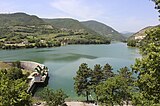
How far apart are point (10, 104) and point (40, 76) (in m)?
55.6

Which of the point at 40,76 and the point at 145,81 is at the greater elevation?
the point at 145,81

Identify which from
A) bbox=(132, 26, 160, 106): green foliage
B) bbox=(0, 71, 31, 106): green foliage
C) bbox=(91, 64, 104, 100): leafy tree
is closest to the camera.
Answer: bbox=(132, 26, 160, 106): green foliage

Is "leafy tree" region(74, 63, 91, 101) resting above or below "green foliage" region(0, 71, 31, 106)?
below

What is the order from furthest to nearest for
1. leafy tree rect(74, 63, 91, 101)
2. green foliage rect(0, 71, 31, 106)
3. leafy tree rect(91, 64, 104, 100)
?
leafy tree rect(91, 64, 104, 100) → leafy tree rect(74, 63, 91, 101) → green foliage rect(0, 71, 31, 106)

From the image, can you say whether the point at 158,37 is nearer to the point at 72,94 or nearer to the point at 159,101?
the point at 159,101

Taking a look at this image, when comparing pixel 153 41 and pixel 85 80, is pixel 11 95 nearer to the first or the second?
pixel 153 41

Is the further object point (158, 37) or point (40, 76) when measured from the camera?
point (40, 76)

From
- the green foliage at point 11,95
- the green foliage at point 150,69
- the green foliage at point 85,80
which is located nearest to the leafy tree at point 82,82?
the green foliage at point 85,80

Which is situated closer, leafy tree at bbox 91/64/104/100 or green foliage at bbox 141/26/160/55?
green foliage at bbox 141/26/160/55

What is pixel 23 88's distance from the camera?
74.3ft

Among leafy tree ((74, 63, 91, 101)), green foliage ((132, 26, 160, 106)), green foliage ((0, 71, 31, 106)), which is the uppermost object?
green foliage ((132, 26, 160, 106))

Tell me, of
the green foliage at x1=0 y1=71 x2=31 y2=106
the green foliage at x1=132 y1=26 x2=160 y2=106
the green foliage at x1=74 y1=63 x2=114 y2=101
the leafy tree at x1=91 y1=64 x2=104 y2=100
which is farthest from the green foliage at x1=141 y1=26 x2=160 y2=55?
the leafy tree at x1=91 y1=64 x2=104 y2=100

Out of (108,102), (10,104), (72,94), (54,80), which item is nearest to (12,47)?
(54,80)

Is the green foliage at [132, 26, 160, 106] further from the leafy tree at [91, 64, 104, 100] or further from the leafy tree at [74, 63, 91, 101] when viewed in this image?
the leafy tree at [91, 64, 104, 100]
